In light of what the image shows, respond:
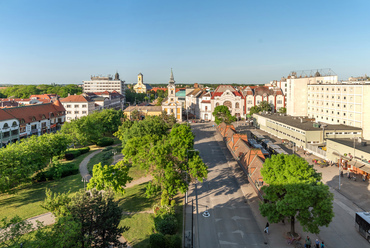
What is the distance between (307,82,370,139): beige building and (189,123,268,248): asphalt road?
103 ft

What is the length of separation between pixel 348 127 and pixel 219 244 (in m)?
44.5

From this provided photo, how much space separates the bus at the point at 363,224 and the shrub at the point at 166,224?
654 inches

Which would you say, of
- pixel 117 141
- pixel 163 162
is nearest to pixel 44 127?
pixel 117 141

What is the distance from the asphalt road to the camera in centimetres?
2269

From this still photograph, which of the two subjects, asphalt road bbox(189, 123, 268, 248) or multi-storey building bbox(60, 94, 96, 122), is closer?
asphalt road bbox(189, 123, 268, 248)

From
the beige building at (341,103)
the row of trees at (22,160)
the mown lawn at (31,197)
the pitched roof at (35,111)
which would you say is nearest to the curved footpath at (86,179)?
the mown lawn at (31,197)

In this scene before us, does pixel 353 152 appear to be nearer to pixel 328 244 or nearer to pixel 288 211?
pixel 328 244

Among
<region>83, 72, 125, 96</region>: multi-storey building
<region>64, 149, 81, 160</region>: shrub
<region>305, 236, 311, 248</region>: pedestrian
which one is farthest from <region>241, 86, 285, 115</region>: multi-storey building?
<region>83, 72, 125, 96</region>: multi-storey building

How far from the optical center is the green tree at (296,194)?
2058 cm

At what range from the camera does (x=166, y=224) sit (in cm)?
2283

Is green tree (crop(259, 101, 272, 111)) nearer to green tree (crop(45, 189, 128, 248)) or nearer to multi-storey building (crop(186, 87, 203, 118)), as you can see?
multi-storey building (crop(186, 87, 203, 118))

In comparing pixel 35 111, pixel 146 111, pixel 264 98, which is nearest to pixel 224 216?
pixel 35 111

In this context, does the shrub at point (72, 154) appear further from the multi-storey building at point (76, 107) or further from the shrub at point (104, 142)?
the multi-storey building at point (76, 107)

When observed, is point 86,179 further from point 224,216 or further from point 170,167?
point 224,216
